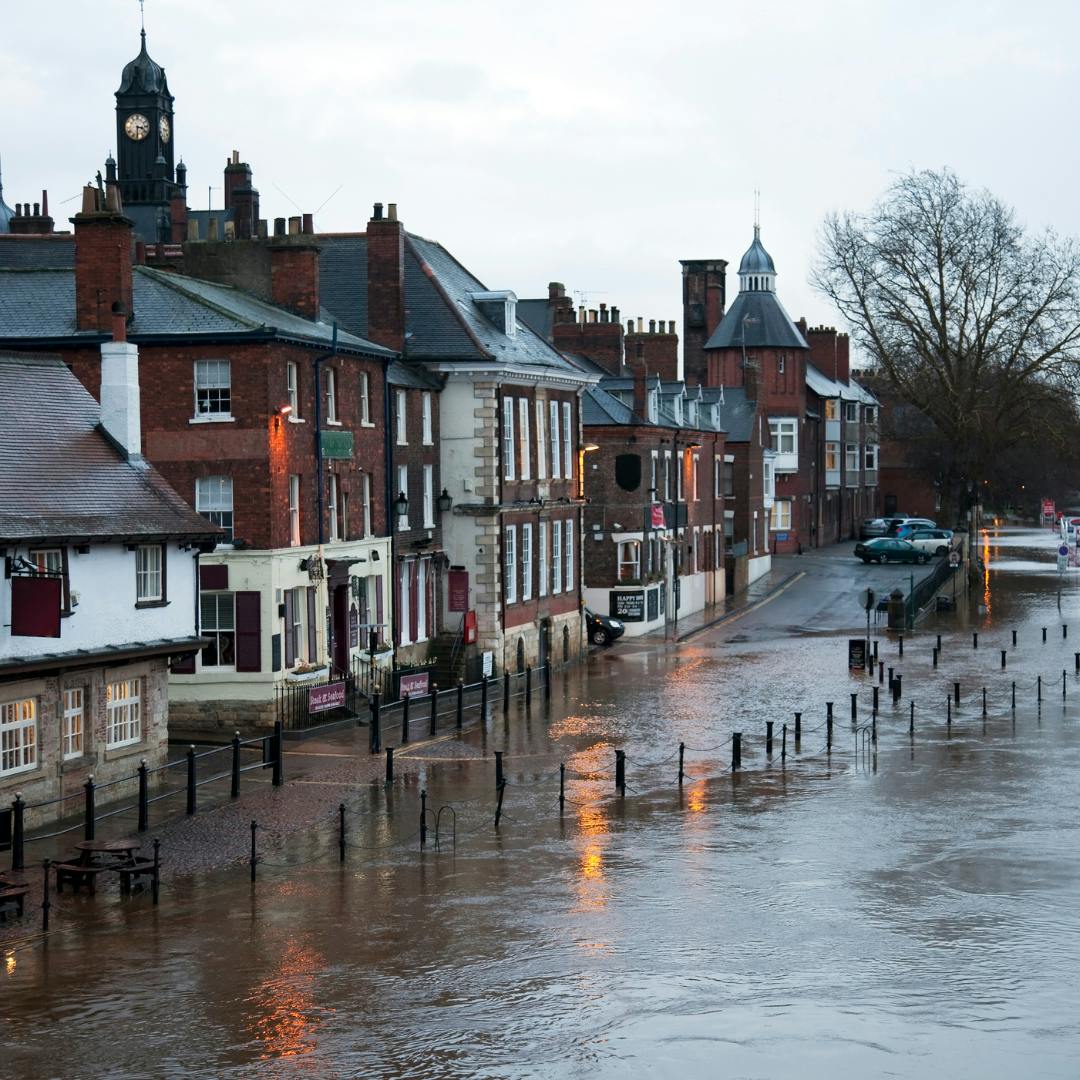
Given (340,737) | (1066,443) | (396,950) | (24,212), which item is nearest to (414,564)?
(340,737)

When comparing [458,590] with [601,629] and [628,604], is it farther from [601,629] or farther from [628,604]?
[628,604]

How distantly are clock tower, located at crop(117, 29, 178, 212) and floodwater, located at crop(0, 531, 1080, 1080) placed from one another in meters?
84.6

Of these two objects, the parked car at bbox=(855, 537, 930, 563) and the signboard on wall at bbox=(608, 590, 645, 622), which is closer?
the signboard on wall at bbox=(608, 590, 645, 622)

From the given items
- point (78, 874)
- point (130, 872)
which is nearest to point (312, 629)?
point (78, 874)

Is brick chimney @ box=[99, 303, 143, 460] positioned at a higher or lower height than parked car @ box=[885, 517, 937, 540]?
higher

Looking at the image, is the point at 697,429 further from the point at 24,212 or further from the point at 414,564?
the point at 24,212

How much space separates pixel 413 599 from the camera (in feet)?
158

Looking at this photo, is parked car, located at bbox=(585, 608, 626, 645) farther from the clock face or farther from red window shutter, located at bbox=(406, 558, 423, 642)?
the clock face

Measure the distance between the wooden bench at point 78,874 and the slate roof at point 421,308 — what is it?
85.8 feet

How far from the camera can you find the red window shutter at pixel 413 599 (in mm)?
47906

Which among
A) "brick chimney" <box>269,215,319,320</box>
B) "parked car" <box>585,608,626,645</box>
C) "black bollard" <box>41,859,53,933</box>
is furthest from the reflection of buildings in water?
"parked car" <box>585,608,626,645</box>

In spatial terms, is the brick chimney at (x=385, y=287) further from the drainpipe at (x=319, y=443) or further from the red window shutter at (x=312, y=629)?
the red window shutter at (x=312, y=629)

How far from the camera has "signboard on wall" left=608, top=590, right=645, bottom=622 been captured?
63375 mm

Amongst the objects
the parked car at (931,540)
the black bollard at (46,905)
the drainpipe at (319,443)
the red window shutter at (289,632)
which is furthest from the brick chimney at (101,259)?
the parked car at (931,540)
